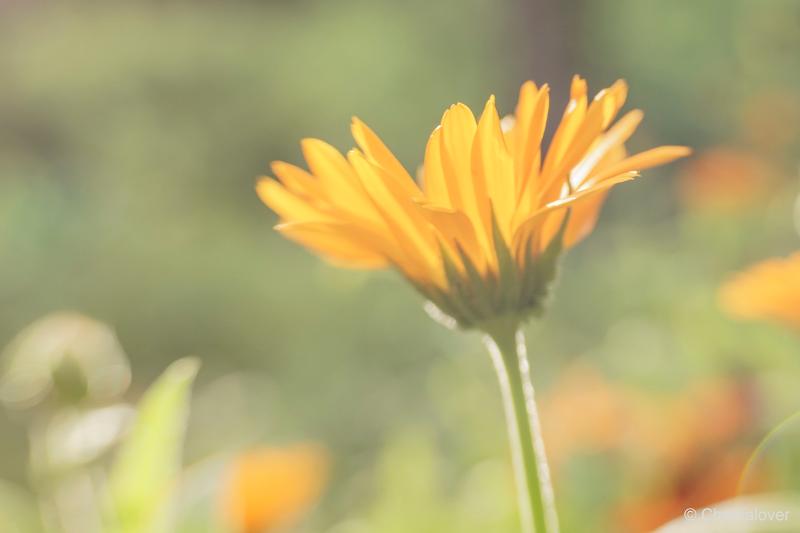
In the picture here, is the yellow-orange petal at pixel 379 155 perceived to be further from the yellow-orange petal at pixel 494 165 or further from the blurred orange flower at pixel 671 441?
the blurred orange flower at pixel 671 441

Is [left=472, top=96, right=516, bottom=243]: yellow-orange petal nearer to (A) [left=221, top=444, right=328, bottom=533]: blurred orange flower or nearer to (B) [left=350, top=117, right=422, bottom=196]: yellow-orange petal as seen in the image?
(B) [left=350, top=117, right=422, bottom=196]: yellow-orange petal

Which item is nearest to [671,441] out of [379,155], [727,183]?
[379,155]

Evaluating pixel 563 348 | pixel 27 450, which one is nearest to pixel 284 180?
pixel 563 348

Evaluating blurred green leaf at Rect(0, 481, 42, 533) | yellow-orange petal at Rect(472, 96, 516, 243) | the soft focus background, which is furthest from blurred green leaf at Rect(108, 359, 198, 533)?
yellow-orange petal at Rect(472, 96, 516, 243)

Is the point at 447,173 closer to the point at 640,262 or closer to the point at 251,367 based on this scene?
the point at 640,262

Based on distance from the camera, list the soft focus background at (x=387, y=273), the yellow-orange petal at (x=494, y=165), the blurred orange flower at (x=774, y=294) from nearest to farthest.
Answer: the yellow-orange petal at (x=494, y=165) → the blurred orange flower at (x=774, y=294) → the soft focus background at (x=387, y=273)

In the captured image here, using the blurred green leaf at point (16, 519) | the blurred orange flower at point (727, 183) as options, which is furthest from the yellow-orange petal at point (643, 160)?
the blurred orange flower at point (727, 183)

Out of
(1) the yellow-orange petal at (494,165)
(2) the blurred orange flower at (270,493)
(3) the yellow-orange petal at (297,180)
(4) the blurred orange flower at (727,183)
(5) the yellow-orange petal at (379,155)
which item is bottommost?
(2) the blurred orange flower at (270,493)

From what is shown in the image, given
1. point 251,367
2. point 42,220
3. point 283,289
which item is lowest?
point 251,367
